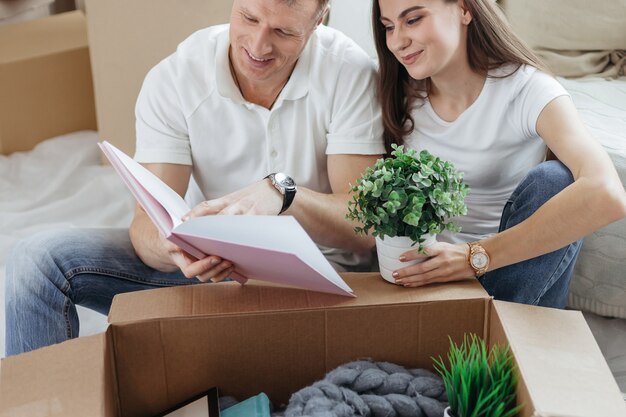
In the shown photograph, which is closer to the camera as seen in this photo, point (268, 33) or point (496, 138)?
point (268, 33)

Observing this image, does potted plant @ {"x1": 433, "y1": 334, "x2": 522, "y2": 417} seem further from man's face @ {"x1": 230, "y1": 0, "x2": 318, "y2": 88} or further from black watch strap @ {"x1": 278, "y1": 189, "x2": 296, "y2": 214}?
man's face @ {"x1": 230, "y1": 0, "x2": 318, "y2": 88}

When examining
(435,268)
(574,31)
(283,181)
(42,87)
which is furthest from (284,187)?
(42,87)

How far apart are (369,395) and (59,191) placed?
1.44 m

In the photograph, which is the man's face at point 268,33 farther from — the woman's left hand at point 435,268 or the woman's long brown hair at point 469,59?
the woman's left hand at point 435,268

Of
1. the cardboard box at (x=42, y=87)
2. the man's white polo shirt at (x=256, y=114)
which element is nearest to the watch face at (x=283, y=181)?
the man's white polo shirt at (x=256, y=114)

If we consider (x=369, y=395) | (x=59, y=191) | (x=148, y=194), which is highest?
(x=148, y=194)

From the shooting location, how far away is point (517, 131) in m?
1.37

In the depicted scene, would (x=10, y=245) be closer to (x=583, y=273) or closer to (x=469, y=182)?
(x=469, y=182)

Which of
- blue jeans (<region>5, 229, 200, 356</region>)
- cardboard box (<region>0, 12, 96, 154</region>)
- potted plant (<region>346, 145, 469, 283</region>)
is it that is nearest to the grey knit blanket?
potted plant (<region>346, 145, 469, 283</region>)

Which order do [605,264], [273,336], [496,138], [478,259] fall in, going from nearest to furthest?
1. [273,336]
2. [478,259]
3. [496,138]
4. [605,264]

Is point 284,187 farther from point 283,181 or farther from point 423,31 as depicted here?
point 423,31

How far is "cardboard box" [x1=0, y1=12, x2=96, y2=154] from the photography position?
7.50ft

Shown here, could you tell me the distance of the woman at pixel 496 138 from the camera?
1197mm

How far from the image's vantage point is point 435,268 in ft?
3.67
